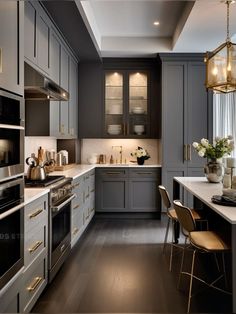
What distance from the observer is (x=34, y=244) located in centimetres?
246

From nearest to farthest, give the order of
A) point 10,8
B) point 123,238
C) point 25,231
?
1. point 10,8
2. point 25,231
3. point 123,238

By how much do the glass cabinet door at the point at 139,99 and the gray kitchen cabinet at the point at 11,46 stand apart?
159 inches

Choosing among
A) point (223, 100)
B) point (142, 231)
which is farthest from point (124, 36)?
point (142, 231)

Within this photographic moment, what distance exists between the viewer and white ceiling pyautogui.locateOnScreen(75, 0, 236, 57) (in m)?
3.89

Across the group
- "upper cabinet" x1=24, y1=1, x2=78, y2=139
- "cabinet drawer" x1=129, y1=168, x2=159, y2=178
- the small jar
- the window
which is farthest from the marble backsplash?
the small jar

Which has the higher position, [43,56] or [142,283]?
[43,56]

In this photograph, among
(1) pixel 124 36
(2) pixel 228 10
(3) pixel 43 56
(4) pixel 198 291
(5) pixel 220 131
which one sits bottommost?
(4) pixel 198 291

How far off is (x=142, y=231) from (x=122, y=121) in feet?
7.12

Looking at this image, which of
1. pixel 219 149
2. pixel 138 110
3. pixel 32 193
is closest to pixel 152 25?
pixel 138 110

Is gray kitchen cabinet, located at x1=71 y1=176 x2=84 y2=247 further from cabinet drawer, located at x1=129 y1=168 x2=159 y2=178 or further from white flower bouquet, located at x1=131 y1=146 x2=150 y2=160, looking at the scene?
white flower bouquet, located at x1=131 y1=146 x2=150 y2=160

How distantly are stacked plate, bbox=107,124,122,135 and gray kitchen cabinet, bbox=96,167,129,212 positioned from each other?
29.3 inches

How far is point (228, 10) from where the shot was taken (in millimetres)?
3654

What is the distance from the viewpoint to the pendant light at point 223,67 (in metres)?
3.34

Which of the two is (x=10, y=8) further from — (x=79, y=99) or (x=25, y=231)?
(x=79, y=99)
